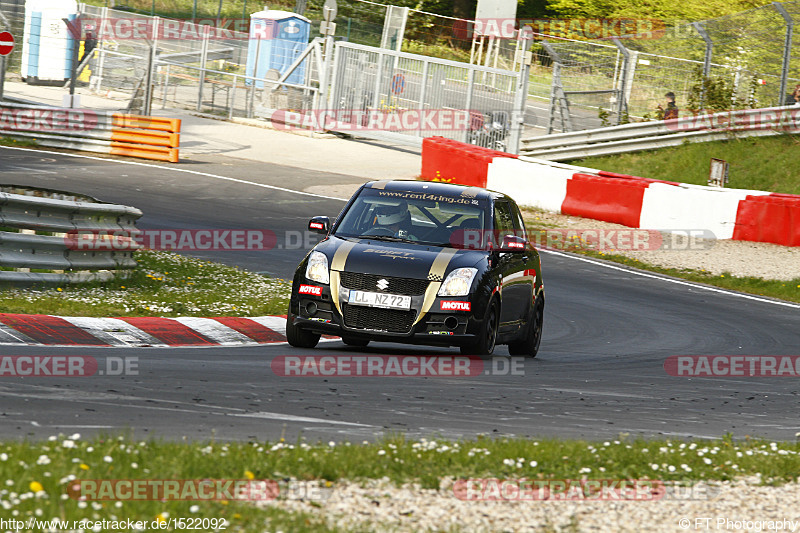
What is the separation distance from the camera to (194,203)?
20.7 metres

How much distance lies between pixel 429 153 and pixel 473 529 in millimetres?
20903

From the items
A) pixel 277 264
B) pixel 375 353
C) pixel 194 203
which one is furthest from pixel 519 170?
pixel 375 353

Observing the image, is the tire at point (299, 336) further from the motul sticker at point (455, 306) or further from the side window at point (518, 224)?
the side window at point (518, 224)

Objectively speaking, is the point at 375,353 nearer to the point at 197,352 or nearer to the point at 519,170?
the point at 197,352

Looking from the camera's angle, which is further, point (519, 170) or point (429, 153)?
point (429, 153)

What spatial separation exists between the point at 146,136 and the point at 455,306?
17982mm

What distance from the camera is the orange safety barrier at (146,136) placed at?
86.3 ft

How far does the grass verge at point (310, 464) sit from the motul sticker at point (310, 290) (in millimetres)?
3514

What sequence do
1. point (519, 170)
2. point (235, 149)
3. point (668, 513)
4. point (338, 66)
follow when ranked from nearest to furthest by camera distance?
point (668, 513) → point (519, 170) → point (235, 149) → point (338, 66)

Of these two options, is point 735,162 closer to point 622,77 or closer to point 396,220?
point 622,77

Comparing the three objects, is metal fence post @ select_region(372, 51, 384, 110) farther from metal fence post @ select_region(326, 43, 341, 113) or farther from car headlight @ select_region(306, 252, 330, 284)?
car headlight @ select_region(306, 252, 330, 284)

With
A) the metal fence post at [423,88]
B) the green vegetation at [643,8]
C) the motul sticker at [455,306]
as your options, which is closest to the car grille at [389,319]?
the motul sticker at [455,306]

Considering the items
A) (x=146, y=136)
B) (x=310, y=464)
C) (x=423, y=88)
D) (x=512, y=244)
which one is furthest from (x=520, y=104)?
(x=310, y=464)

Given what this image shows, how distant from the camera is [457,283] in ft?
32.9
